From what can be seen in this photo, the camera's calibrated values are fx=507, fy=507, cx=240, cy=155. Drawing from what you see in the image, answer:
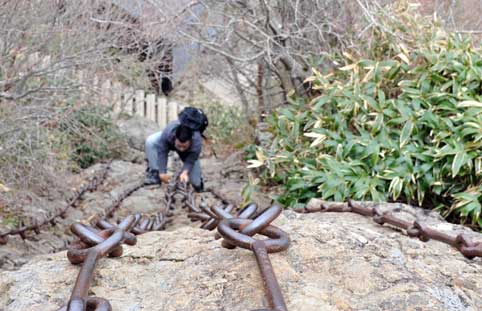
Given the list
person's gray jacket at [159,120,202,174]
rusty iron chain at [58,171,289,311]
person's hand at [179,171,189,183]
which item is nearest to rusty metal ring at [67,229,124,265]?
rusty iron chain at [58,171,289,311]

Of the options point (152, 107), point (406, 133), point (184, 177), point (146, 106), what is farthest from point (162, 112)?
point (406, 133)

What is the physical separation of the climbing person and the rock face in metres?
4.36

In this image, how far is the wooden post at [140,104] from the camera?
9924 mm

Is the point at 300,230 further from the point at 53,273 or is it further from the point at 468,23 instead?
the point at 468,23

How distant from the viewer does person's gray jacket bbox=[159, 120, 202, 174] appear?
5.75 m

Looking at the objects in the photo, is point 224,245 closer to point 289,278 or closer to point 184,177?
point 289,278

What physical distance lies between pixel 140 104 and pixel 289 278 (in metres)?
9.80

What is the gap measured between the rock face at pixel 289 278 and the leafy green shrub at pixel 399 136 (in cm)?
162

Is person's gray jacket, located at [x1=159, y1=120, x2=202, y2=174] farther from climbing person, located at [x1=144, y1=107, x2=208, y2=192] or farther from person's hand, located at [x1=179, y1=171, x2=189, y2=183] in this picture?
person's hand, located at [x1=179, y1=171, x2=189, y2=183]

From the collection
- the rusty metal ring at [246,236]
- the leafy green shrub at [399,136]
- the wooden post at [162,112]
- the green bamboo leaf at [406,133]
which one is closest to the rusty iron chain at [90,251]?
the rusty metal ring at [246,236]

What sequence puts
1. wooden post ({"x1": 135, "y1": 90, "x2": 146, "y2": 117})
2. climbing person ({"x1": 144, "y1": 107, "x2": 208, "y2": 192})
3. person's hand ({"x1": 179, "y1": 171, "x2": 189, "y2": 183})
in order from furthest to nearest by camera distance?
wooden post ({"x1": 135, "y1": 90, "x2": 146, "y2": 117}) → climbing person ({"x1": 144, "y1": 107, "x2": 208, "y2": 192}) → person's hand ({"x1": 179, "y1": 171, "x2": 189, "y2": 183})

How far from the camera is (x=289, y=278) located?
0.90 meters

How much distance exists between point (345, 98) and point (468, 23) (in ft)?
7.89

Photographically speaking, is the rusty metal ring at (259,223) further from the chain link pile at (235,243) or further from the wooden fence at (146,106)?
the wooden fence at (146,106)
